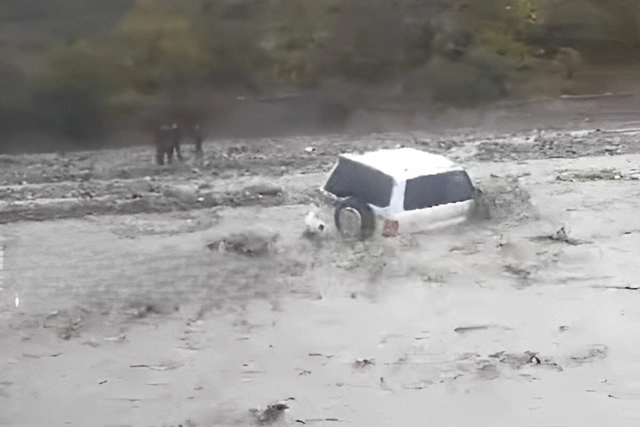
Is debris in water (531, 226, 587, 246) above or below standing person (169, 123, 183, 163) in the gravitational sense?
below

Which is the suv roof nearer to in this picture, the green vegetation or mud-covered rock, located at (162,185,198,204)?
the green vegetation

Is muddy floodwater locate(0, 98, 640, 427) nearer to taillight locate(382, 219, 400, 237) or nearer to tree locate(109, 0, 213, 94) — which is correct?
taillight locate(382, 219, 400, 237)

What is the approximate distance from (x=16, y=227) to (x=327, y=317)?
51cm

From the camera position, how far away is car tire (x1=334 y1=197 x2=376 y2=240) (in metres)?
1.39

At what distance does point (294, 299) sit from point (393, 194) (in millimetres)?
232

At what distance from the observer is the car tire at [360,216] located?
1.39 meters

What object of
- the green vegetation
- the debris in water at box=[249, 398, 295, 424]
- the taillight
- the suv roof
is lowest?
the debris in water at box=[249, 398, 295, 424]

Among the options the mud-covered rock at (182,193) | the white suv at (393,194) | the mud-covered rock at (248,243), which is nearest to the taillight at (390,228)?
the white suv at (393,194)

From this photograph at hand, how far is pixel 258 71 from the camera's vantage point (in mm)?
1398

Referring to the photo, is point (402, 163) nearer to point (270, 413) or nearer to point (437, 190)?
point (437, 190)

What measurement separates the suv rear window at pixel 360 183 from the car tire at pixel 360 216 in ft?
0.03

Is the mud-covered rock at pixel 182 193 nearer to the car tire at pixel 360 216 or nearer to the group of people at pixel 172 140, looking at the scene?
the group of people at pixel 172 140

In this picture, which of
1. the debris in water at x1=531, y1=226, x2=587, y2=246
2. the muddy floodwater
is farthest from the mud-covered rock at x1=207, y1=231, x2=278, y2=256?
the debris in water at x1=531, y1=226, x2=587, y2=246

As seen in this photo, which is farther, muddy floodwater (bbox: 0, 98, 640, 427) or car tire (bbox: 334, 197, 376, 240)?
car tire (bbox: 334, 197, 376, 240)
